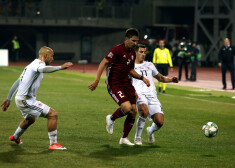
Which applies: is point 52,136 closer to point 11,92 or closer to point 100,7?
point 11,92

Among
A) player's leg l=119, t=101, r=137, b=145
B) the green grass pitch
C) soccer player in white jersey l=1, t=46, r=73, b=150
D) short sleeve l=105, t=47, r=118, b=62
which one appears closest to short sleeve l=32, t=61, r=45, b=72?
soccer player in white jersey l=1, t=46, r=73, b=150

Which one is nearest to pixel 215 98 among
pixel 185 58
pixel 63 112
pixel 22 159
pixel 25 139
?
pixel 63 112

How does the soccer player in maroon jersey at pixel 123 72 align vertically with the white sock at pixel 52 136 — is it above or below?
above

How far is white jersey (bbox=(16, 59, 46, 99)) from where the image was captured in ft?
31.2

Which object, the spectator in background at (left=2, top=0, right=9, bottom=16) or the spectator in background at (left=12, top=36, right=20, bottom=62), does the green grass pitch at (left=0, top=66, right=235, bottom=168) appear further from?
the spectator in background at (left=2, top=0, right=9, bottom=16)

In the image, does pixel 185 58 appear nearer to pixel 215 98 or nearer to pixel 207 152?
pixel 215 98

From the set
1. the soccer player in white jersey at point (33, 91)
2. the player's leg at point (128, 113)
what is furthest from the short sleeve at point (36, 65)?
the player's leg at point (128, 113)

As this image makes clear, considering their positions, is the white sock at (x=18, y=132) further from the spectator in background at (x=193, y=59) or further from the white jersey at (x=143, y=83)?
the spectator in background at (x=193, y=59)

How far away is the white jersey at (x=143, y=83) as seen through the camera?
1086 cm

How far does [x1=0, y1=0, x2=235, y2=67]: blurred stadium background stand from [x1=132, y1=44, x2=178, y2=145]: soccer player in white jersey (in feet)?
114

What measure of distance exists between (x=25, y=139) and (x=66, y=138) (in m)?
0.81

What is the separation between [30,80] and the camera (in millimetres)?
9570

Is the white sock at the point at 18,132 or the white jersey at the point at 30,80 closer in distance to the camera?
→ the white jersey at the point at 30,80

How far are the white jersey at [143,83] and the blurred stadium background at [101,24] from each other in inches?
1366
